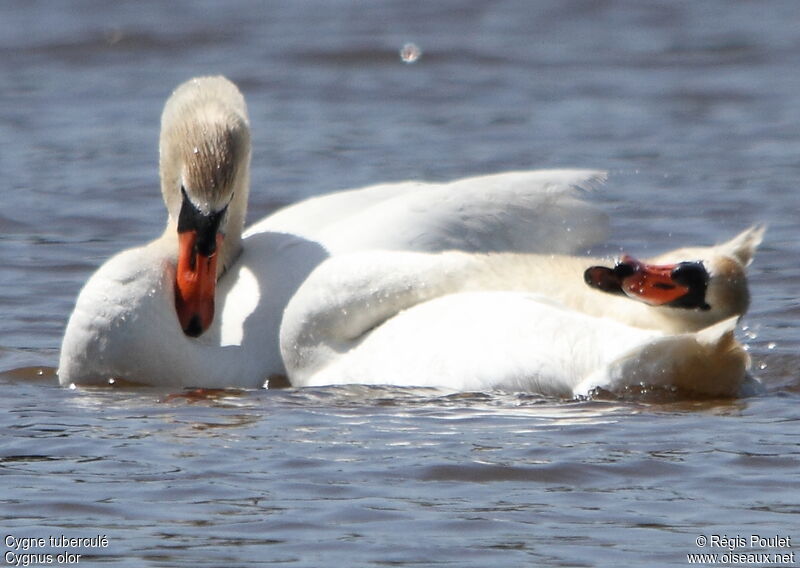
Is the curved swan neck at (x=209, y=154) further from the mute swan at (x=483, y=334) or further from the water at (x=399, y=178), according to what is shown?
the water at (x=399, y=178)

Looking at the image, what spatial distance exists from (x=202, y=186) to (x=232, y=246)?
1.63 feet

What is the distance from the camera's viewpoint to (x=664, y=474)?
5.49 m

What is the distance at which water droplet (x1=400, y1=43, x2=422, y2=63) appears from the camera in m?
16.7

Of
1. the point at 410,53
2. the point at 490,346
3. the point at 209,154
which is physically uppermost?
the point at 410,53

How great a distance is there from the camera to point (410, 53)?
664 inches

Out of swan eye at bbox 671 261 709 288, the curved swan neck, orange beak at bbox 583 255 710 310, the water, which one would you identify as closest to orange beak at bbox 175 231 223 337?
the curved swan neck

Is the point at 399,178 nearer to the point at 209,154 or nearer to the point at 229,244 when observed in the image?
the point at 229,244

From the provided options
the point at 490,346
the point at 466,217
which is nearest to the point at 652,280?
the point at 490,346

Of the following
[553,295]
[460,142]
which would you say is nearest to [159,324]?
[553,295]

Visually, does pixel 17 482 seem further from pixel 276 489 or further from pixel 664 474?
pixel 664 474

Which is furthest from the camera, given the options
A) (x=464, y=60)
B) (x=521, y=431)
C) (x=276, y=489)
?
(x=464, y=60)

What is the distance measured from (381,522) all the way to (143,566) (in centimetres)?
69

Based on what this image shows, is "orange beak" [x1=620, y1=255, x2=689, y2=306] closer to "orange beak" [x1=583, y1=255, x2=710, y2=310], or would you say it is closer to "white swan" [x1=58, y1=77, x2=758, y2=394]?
"orange beak" [x1=583, y1=255, x2=710, y2=310]
